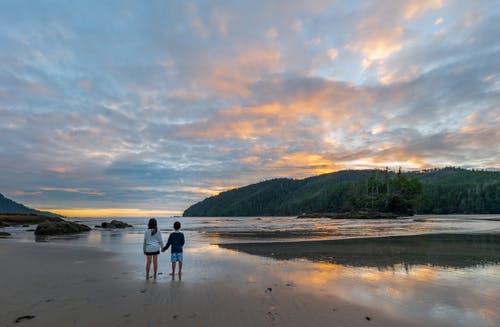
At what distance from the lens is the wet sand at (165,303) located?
635 cm

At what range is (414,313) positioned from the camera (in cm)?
672

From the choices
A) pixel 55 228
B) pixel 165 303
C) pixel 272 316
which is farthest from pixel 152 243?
pixel 55 228

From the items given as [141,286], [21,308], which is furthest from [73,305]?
[141,286]

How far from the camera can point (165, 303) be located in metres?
7.58

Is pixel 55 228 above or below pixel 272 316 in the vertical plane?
above

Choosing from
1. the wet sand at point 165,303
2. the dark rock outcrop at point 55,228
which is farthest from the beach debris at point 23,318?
the dark rock outcrop at point 55,228

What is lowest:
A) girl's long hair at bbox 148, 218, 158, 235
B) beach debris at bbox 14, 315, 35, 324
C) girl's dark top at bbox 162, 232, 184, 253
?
beach debris at bbox 14, 315, 35, 324

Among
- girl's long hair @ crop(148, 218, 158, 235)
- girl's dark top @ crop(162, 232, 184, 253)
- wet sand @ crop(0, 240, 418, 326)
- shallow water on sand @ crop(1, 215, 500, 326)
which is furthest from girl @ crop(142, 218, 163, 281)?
wet sand @ crop(0, 240, 418, 326)

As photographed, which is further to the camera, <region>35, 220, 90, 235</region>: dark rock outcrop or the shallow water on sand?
<region>35, 220, 90, 235</region>: dark rock outcrop

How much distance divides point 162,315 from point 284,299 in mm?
3058

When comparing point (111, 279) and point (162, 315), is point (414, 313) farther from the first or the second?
point (111, 279)

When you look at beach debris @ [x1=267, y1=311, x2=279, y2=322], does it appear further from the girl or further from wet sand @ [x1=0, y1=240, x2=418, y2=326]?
the girl

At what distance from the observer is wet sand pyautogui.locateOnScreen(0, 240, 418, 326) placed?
6.35m

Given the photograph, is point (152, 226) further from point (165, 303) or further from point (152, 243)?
point (165, 303)
